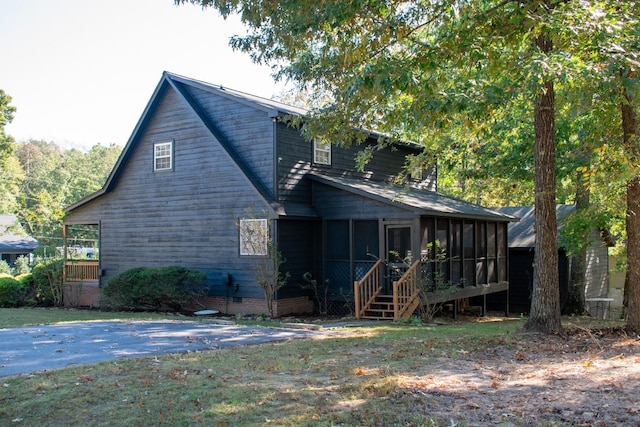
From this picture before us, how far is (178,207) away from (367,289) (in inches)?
276

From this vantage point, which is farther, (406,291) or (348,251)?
(348,251)

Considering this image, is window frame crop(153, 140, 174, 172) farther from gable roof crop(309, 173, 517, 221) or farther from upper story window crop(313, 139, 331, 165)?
gable roof crop(309, 173, 517, 221)

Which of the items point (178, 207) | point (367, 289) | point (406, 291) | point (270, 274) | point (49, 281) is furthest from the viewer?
point (49, 281)

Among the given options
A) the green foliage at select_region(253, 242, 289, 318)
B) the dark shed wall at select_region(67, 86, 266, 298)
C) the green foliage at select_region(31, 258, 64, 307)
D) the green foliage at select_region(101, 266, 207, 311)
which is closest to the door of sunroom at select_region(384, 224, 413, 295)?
the green foliage at select_region(253, 242, 289, 318)

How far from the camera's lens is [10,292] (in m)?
23.2

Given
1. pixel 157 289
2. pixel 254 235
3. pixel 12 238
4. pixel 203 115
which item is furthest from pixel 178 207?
pixel 12 238

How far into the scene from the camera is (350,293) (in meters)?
18.2

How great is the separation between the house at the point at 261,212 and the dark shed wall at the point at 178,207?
0.04 m

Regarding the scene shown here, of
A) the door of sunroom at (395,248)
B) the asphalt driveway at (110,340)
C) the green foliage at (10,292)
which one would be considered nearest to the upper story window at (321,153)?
the door of sunroom at (395,248)

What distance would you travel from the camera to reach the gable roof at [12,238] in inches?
1625

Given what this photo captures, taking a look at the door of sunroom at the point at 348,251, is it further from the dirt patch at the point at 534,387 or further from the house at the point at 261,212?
the dirt patch at the point at 534,387

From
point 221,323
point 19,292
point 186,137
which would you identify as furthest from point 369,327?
point 19,292

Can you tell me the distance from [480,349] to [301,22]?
6049mm

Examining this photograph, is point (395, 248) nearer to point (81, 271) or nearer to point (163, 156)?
point (163, 156)
